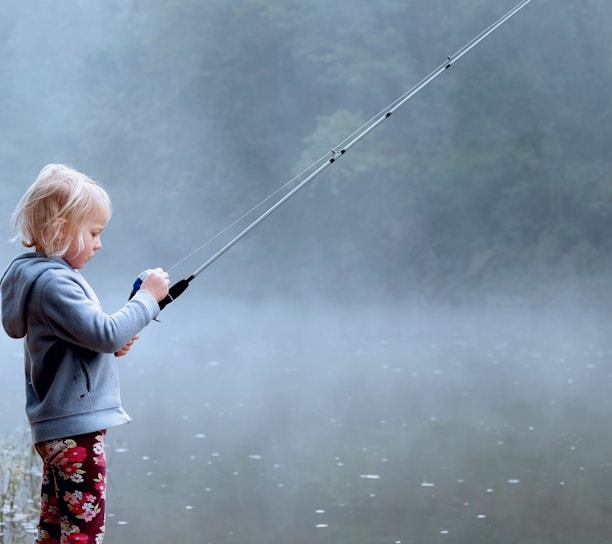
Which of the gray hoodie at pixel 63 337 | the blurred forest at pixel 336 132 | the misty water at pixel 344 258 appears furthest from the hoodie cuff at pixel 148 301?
the blurred forest at pixel 336 132

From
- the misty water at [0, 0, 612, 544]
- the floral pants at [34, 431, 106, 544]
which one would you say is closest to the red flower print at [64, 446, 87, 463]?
Result: the floral pants at [34, 431, 106, 544]

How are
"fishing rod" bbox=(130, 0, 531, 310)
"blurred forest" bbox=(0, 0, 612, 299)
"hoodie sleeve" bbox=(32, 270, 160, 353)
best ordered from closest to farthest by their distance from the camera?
"hoodie sleeve" bbox=(32, 270, 160, 353)
"fishing rod" bbox=(130, 0, 531, 310)
"blurred forest" bbox=(0, 0, 612, 299)

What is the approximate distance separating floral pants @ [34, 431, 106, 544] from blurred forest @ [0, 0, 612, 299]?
11.5m

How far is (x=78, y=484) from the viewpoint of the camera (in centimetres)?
178

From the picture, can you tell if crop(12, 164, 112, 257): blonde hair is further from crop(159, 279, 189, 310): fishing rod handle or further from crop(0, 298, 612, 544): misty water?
crop(0, 298, 612, 544): misty water

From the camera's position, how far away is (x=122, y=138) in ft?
56.9

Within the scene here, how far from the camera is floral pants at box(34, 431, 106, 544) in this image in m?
1.79

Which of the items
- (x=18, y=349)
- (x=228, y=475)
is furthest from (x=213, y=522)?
(x=18, y=349)

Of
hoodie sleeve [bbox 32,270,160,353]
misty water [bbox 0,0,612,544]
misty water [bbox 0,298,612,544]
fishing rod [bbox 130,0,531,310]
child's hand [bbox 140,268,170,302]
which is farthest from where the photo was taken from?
misty water [bbox 0,0,612,544]

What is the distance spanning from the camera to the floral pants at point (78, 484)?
5.86 ft

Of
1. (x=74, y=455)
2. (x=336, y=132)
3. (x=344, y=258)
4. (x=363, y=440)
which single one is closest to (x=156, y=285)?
(x=74, y=455)

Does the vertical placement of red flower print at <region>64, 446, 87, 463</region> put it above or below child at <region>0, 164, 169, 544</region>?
below

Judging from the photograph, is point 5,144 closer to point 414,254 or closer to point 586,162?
point 414,254

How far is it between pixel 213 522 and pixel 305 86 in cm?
1296
